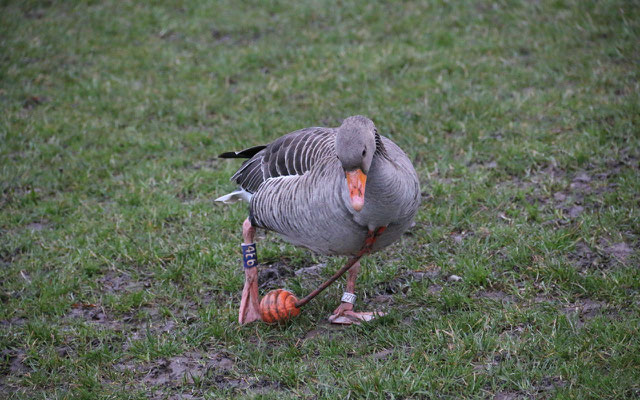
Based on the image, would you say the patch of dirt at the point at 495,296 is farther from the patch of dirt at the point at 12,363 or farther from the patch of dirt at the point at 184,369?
the patch of dirt at the point at 12,363

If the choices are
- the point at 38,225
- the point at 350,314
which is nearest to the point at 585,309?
the point at 350,314

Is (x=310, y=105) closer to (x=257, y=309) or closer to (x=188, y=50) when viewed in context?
(x=188, y=50)

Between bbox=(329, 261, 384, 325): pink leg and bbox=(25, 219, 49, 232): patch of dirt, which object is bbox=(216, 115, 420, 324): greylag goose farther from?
bbox=(25, 219, 49, 232): patch of dirt

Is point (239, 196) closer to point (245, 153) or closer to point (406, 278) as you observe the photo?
point (245, 153)

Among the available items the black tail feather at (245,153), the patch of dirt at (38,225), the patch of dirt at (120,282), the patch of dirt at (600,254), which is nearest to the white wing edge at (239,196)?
the black tail feather at (245,153)

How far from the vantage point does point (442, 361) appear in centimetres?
369

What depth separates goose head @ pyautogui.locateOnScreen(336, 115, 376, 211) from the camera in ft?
10.9

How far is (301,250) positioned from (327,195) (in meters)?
1.69

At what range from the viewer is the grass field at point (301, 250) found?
3.81 m

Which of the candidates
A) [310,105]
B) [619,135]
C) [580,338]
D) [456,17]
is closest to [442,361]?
[580,338]

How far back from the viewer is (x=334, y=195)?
3.59 m

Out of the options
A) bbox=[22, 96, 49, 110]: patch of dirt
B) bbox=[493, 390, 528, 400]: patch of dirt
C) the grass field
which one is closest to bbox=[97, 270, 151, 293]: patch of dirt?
the grass field

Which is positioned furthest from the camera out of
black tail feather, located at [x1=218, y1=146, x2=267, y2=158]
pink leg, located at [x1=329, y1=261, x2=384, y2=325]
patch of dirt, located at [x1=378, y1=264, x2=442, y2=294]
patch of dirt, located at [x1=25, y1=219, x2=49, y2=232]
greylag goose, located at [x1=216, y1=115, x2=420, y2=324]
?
patch of dirt, located at [x1=25, y1=219, x2=49, y2=232]

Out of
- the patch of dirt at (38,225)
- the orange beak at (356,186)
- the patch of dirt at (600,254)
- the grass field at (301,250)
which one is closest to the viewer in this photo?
the orange beak at (356,186)
